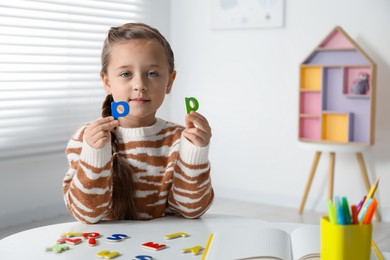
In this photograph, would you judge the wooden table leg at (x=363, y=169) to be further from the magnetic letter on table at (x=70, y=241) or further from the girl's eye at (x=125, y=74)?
the magnetic letter on table at (x=70, y=241)

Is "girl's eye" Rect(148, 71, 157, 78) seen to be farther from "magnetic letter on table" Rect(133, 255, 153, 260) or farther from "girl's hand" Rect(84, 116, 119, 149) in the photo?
"magnetic letter on table" Rect(133, 255, 153, 260)

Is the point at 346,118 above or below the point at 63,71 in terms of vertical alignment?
below

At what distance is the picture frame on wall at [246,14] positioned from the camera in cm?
357

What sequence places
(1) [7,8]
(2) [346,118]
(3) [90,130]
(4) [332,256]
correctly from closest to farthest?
(4) [332,256] < (3) [90,130] < (1) [7,8] < (2) [346,118]

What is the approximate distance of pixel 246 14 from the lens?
369cm

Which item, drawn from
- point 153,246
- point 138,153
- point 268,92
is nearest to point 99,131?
point 138,153

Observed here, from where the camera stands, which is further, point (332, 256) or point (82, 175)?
point (82, 175)

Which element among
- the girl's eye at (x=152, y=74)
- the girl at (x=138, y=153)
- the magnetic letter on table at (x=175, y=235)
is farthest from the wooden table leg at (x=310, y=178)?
the magnetic letter on table at (x=175, y=235)

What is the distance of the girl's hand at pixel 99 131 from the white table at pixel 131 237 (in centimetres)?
17

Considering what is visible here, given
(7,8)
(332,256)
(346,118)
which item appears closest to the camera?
(332,256)

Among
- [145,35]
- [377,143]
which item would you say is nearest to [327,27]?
[377,143]

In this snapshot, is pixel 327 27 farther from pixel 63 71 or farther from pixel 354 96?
pixel 63 71

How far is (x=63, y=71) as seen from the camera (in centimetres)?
331

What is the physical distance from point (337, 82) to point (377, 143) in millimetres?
419
